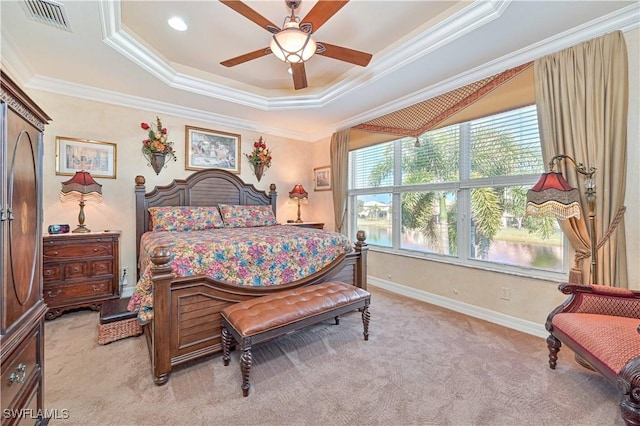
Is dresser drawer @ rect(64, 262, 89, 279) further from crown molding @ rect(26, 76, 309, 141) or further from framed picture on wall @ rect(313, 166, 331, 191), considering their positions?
framed picture on wall @ rect(313, 166, 331, 191)

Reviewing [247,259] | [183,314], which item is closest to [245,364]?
[183,314]

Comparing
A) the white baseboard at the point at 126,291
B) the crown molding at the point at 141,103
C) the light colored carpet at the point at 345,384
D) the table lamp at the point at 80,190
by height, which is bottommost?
the light colored carpet at the point at 345,384

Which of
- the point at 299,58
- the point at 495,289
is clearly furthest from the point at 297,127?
the point at 495,289

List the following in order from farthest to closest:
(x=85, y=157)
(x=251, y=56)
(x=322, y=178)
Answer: (x=322, y=178) < (x=85, y=157) < (x=251, y=56)

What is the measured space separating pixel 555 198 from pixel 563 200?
0.19ft

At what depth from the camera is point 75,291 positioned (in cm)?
299

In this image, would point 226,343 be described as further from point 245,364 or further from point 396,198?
point 396,198

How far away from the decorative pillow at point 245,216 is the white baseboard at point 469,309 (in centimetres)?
205

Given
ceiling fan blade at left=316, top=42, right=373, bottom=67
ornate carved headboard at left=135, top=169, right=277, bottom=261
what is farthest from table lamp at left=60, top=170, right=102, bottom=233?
ceiling fan blade at left=316, top=42, right=373, bottom=67

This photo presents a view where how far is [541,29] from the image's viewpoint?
235 cm

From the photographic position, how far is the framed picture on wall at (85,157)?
3.33 meters

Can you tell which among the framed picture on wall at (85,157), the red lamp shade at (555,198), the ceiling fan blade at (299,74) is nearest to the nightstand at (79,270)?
the framed picture on wall at (85,157)

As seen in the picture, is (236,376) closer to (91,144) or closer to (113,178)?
(113,178)

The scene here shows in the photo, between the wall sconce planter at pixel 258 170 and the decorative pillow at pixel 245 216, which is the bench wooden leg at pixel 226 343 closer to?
the decorative pillow at pixel 245 216
